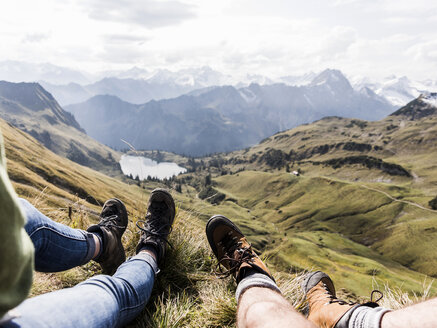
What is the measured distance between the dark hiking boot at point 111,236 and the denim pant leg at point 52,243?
53 cm

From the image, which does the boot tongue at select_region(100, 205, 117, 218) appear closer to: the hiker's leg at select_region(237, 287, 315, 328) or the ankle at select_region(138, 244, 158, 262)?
the ankle at select_region(138, 244, 158, 262)

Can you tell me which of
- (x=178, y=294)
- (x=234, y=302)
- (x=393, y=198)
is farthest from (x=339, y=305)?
(x=393, y=198)

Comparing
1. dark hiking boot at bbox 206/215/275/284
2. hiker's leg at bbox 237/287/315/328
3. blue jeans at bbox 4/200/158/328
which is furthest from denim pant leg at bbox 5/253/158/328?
dark hiking boot at bbox 206/215/275/284

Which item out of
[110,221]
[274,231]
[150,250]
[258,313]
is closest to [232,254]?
[150,250]

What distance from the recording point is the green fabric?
1.48 m

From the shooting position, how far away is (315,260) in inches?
4055

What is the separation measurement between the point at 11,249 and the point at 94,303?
1601 mm

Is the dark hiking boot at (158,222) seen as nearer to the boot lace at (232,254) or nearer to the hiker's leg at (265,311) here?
the boot lace at (232,254)

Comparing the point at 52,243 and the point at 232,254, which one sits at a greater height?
the point at 52,243

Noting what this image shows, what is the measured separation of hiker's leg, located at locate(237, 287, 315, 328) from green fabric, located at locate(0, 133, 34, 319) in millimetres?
2355

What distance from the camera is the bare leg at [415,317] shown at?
9.46 ft

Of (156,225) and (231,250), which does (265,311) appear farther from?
(156,225)

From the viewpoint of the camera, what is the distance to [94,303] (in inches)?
111

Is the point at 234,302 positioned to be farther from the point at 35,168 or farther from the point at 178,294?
the point at 35,168
